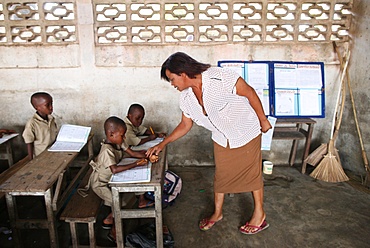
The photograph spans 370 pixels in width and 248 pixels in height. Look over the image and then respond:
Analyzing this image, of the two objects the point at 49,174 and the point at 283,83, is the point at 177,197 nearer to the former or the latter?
the point at 49,174

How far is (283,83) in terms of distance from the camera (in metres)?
4.24

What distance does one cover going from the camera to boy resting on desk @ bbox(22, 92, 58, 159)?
313 cm

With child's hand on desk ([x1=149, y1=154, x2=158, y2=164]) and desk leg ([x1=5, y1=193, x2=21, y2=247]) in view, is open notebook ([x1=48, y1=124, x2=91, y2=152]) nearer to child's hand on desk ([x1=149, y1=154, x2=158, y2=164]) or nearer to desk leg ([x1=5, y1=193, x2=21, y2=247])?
desk leg ([x1=5, y1=193, x2=21, y2=247])

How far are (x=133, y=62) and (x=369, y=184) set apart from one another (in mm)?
3707

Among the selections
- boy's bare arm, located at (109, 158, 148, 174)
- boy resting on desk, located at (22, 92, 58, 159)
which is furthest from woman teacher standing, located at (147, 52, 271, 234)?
boy resting on desk, located at (22, 92, 58, 159)

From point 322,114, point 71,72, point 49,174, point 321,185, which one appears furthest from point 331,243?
point 71,72

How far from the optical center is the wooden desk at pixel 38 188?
7.18 ft

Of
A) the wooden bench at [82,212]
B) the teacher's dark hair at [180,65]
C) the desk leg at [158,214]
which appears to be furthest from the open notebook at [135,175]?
the teacher's dark hair at [180,65]

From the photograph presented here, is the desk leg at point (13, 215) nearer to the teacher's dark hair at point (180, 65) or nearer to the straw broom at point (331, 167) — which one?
the teacher's dark hair at point (180, 65)

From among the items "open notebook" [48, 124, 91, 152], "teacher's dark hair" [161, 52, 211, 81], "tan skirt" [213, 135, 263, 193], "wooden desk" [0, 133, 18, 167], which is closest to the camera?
"teacher's dark hair" [161, 52, 211, 81]

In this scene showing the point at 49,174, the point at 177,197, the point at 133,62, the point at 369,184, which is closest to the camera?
the point at 49,174

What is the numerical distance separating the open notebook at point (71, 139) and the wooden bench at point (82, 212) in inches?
22.3

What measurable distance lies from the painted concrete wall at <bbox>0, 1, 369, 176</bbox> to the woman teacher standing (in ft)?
5.79

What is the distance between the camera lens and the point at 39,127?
10.6 feet
